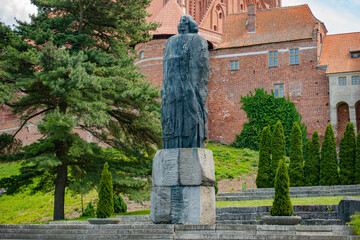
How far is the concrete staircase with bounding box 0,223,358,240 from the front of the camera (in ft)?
28.3

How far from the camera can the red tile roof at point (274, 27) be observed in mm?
38531

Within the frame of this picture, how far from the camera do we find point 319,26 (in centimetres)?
3838

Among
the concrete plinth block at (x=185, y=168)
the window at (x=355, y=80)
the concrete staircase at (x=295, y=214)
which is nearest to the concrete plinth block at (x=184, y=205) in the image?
the concrete plinth block at (x=185, y=168)

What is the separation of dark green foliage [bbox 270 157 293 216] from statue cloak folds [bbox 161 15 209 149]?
169 cm

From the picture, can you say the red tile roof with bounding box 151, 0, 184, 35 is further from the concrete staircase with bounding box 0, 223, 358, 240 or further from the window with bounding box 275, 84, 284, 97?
the concrete staircase with bounding box 0, 223, 358, 240

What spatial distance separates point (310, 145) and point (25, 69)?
42.5ft

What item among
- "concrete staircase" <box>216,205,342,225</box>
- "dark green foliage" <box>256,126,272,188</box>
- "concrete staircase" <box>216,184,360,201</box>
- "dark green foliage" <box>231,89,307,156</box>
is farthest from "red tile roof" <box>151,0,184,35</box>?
"concrete staircase" <box>216,205,342,225</box>

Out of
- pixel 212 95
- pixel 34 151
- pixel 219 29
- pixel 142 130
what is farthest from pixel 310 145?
pixel 219 29

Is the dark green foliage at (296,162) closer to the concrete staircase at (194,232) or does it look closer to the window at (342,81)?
the window at (342,81)

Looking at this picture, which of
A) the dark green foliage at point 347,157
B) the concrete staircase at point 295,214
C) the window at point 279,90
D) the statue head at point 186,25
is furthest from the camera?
the window at point 279,90

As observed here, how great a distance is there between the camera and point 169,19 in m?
42.0

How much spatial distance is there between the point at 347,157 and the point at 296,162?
257 centimetres

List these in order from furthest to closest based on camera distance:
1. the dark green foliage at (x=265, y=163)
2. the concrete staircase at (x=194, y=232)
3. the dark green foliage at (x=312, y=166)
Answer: the dark green foliage at (x=265, y=163)
the dark green foliage at (x=312, y=166)
the concrete staircase at (x=194, y=232)

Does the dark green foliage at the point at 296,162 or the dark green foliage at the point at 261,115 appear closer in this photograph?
the dark green foliage at the point at 296,162
